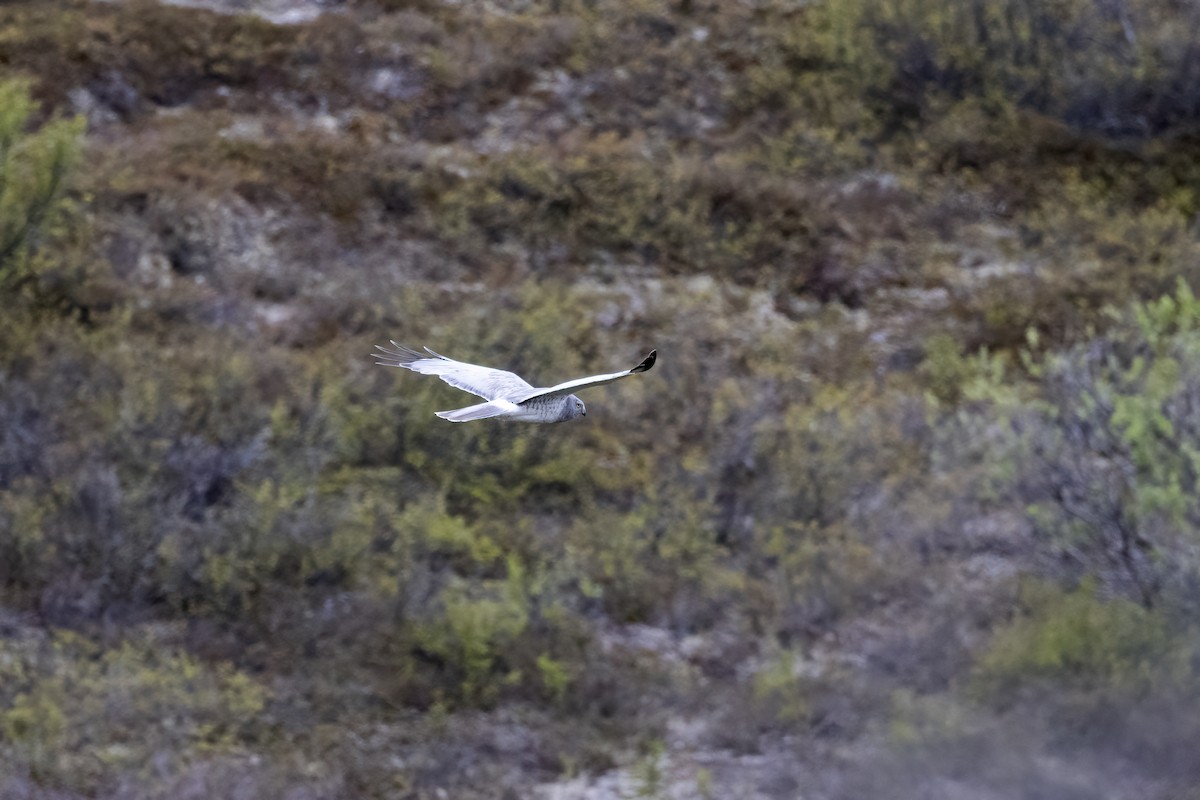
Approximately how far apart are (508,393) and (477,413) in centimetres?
78

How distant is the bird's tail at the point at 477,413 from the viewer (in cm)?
499

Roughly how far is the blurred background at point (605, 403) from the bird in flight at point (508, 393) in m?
3.65

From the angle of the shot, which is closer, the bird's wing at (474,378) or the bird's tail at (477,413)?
the bird's tail at (477,413)

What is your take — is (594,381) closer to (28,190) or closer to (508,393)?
(508,393)

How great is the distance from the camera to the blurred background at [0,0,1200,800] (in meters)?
9.00

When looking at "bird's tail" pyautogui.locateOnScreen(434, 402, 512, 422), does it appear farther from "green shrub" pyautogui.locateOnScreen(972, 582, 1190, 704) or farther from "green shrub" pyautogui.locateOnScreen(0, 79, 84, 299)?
"green shrub" pyautogui.locateOnScreen(0, 79, 84, 299)

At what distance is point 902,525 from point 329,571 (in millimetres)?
4371

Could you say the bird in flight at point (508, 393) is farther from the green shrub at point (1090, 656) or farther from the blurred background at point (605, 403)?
the green shrub at point (1090, 656)

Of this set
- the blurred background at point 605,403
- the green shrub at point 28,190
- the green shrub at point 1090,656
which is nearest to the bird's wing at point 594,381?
the blurred background at point 605,403

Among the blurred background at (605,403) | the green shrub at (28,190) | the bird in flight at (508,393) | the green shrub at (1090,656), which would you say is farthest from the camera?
the green shrub at (28,190)

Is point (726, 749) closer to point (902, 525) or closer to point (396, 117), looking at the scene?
point (902, 525)

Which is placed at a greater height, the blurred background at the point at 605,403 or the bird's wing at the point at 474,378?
the bird's wing at the point at 474,378

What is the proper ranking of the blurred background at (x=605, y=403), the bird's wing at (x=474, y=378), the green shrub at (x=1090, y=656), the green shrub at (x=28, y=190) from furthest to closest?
the green shrub at (x=28, y=190), the blurred background at (x=605, y=403), the green shrub at (x=1090, y=656), the bird's wing at (x=474, y=378)

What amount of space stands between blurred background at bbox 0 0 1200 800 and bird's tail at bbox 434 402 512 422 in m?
4.27
